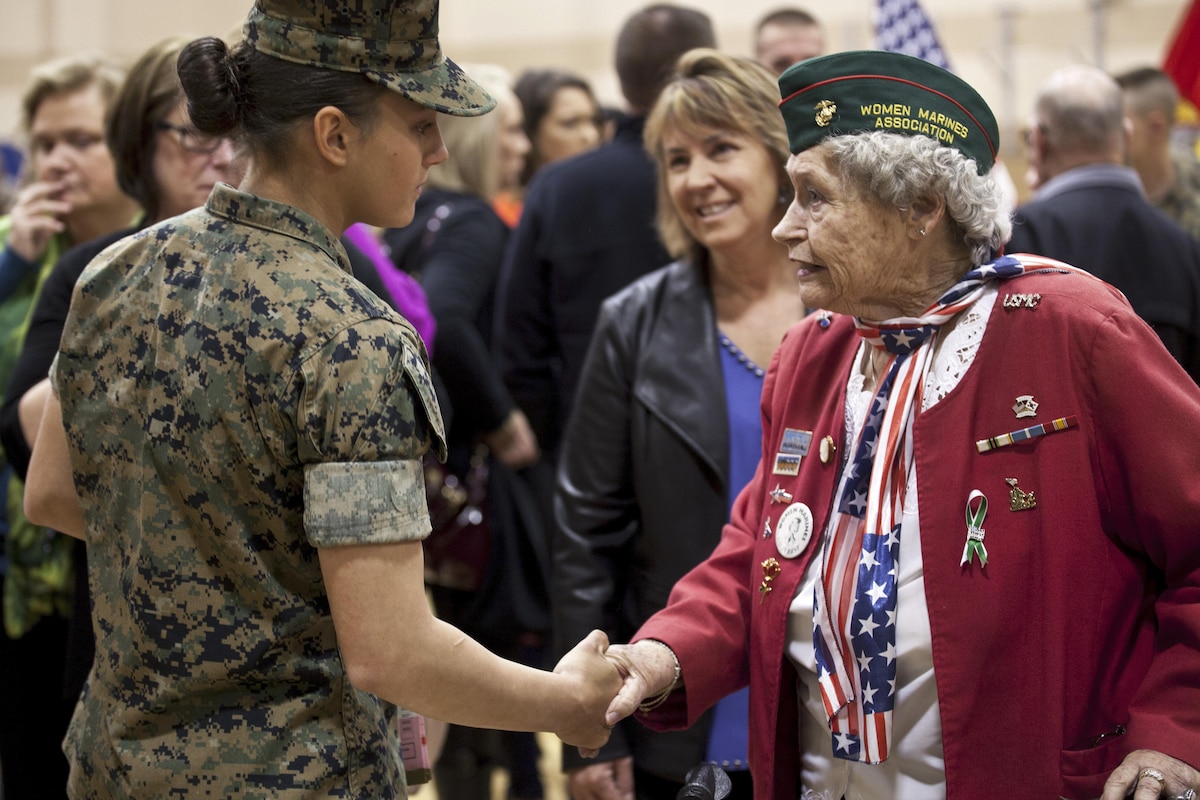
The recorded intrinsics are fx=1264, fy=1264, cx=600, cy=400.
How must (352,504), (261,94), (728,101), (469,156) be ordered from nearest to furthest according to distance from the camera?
(352,504) → (261,94) → (728,101) → (469,156)

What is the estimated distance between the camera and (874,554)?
174 centimetres

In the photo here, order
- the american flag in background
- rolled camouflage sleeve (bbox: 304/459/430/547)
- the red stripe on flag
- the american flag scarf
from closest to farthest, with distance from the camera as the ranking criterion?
rolled camouflage sleeve (bbox: 304/459/430/547), the american flag scarf, the american flag in background, the red stripe on flag

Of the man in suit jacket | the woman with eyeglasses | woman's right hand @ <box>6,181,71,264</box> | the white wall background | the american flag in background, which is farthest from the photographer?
the white wall background

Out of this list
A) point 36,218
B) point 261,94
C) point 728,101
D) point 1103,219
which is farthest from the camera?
point 1103,219

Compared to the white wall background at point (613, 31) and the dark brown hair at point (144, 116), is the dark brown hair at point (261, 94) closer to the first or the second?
the dark brown hair at point (144, 116)

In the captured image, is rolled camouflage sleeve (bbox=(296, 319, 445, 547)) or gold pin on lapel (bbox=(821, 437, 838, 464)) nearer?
rolled camouflage sleeve (bbox=(296, 319, 445, 547))

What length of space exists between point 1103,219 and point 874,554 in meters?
1.89

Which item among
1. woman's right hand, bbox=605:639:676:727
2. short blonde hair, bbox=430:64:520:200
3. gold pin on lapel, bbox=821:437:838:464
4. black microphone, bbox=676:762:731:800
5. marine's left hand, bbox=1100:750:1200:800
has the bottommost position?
black microphone, bbox=676:762:731:800

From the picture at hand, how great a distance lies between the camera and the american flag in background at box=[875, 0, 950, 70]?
4.82 m

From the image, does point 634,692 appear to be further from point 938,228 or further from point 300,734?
point 938,228

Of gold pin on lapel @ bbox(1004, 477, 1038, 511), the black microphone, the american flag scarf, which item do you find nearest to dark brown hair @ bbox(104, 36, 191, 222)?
the american flag scarf

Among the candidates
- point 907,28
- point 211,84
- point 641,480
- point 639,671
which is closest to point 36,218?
point 641,480

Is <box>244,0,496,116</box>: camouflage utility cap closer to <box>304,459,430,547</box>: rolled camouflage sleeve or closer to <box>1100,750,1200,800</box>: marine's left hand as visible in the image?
<box>304,459,430,547</box>: rolled camouflage sleeve

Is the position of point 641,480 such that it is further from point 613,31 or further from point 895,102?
point 613,31
